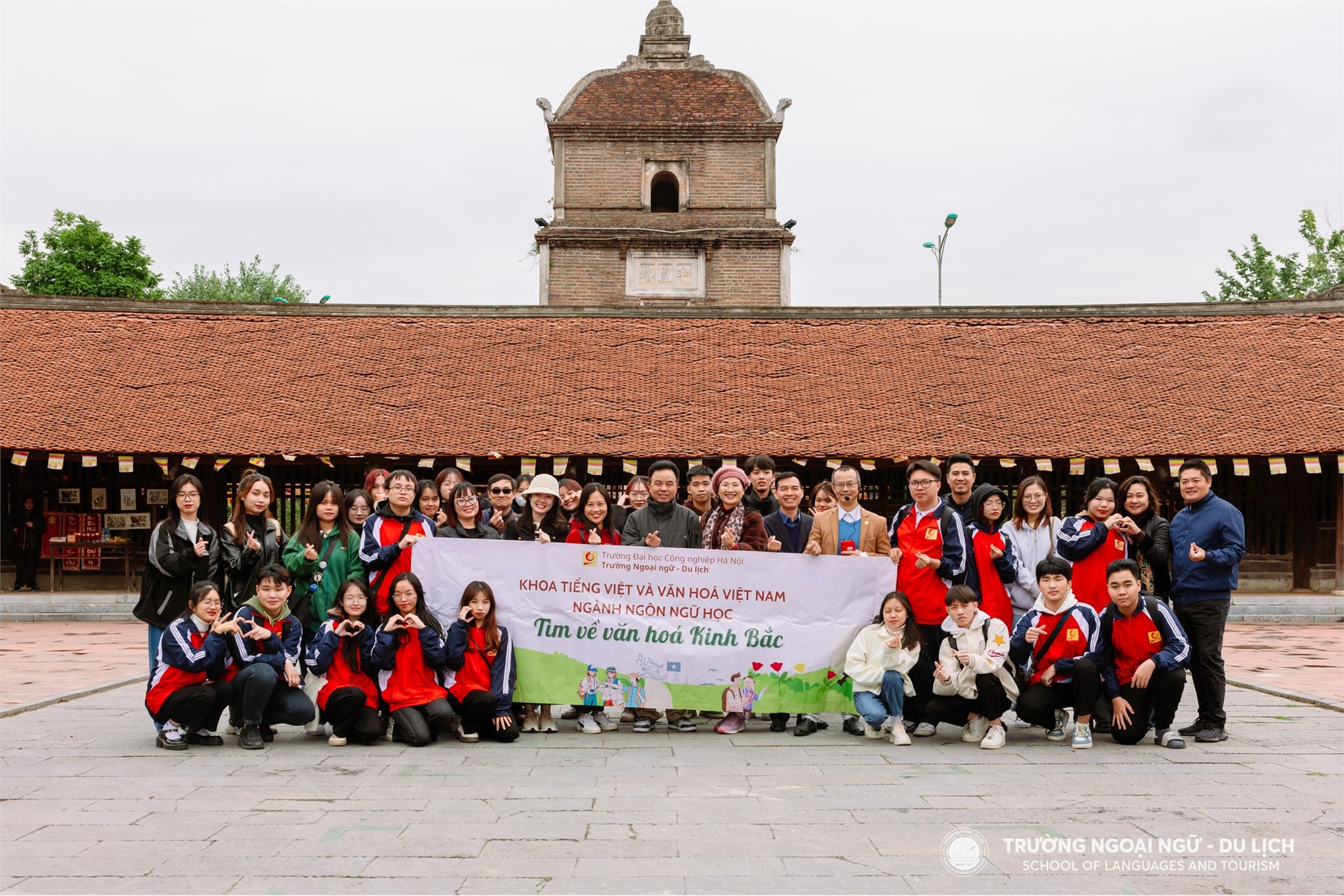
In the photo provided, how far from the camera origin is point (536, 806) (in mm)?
4949

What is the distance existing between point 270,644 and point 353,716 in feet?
2.09

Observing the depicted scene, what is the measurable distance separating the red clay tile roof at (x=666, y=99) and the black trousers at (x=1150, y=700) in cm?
2108

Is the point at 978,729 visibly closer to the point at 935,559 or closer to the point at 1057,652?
the point at 1057,652

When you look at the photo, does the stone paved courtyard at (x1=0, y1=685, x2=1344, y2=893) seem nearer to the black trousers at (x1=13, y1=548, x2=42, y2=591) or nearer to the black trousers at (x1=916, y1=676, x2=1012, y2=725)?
the black trousers at (x1=916, y1=676, x2=1012, y2=725)

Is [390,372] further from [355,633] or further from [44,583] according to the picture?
[355,633]

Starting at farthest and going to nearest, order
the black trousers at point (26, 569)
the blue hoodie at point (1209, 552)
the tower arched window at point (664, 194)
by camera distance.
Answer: the tower arched window at point (664, 194) < the black trousers at point (26, 569) < the blue hoodie at point (1209, 552)

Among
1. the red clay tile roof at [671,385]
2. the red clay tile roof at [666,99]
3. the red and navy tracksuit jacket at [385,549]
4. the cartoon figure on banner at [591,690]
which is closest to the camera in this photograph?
the red and navy tracksuit jacket at [385,549]

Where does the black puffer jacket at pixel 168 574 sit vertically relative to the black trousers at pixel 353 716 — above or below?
above

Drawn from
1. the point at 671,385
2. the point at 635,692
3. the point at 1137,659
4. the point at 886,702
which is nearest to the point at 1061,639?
the point at 1137,659

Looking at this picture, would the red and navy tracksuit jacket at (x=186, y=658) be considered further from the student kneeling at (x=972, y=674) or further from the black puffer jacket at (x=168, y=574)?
the student kneeling at (x=972, y=674)

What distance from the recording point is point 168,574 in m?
6.43

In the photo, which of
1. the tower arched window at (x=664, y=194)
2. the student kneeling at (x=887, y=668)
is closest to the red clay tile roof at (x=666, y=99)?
the tower arched window at (x=664, y=194)

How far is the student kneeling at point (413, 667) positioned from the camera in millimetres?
6430
